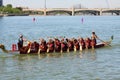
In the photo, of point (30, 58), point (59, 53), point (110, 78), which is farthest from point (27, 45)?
point (110, 78)

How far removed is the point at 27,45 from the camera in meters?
33.9

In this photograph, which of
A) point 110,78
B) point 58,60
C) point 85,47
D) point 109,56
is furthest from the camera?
point 85,47

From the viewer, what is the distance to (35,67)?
29469 millimetres

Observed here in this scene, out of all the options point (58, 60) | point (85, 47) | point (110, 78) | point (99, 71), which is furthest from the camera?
point (85, 47)

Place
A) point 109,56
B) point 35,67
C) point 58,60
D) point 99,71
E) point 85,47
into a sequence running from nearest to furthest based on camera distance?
1. point 99,71
2. point 35,67
3. point 58,60
4. point 109,56
5. point 85,47

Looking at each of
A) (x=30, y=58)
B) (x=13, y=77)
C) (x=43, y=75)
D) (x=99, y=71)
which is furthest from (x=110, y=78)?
(x=30, y=58)

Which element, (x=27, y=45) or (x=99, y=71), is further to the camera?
(x=27, y=45)

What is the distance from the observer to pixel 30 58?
110 ft

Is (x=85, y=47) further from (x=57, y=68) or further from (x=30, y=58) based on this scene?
(x=57, y=68)

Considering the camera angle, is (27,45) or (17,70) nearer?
(17,70)

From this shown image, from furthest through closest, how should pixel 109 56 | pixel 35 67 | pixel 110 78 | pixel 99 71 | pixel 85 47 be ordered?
pixel 85 47
pixel 109 56
pixel 35 67
pixel 99 71
pixel 110 78

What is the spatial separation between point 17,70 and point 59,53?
27.2 feet

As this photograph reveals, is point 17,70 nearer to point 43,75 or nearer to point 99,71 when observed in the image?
point 43,75

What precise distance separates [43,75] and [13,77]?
6.28 feet
